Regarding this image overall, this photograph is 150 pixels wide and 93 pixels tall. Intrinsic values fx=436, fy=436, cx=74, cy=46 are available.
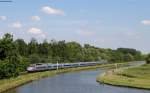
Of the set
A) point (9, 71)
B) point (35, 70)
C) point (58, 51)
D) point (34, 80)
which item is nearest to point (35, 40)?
point (58, 51)

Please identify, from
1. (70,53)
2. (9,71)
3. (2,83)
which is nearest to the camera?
(2,83)

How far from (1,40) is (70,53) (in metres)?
108

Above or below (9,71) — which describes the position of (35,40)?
above

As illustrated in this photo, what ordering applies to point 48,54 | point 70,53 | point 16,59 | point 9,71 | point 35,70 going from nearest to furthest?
1. point 9,71
2. point 16,59
3. point 35,70
4. point 48,54
5. point 70,53

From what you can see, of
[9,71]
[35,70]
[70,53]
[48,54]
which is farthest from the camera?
[70,53]

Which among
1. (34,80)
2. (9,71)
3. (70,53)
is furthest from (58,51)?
(9,71)

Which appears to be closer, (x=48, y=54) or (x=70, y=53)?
(x=48, y=54)

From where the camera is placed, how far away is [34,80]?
90000mm

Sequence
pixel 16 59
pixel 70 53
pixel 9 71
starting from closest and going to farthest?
pixel 9 71 < pixel 16 59 < pixel 70 53

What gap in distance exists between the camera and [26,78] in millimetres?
85688

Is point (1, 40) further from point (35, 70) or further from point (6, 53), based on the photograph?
point (35, 70)

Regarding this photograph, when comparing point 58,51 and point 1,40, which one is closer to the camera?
point 1,40

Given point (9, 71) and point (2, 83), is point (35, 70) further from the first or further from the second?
point (2, 83)

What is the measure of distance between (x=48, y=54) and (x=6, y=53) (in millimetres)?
92564
